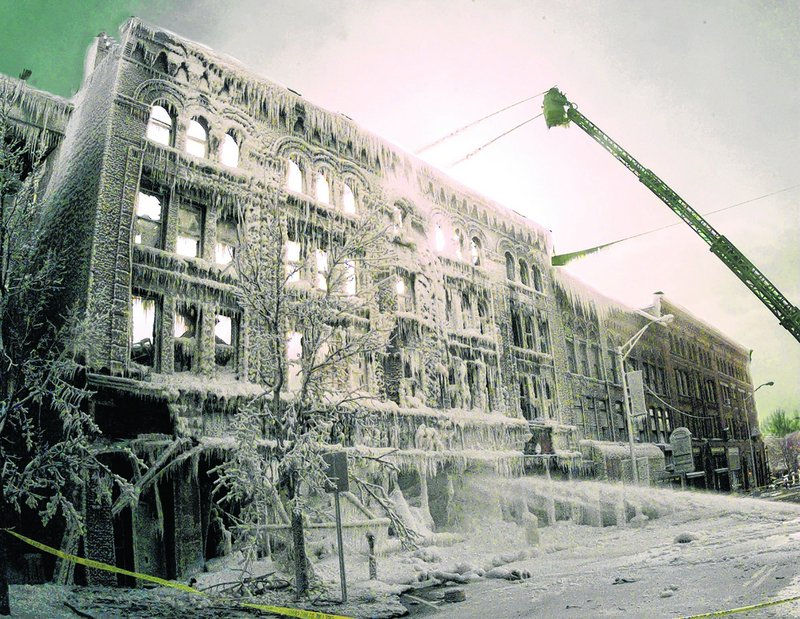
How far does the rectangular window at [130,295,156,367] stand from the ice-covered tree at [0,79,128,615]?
138 cm

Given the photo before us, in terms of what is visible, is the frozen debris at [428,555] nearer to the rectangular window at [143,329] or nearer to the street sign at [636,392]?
the rectangular window at [143,329]

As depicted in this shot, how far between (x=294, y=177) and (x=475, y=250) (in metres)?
10.1

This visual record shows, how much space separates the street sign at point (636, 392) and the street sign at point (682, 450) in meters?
5.98

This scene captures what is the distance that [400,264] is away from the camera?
22.8 m

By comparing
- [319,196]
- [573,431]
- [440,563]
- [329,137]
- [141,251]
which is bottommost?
[440,563]

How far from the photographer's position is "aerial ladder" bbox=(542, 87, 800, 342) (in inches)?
986

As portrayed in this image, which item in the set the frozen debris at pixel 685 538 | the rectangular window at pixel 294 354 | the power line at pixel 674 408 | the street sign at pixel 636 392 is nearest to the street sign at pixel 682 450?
the power line at pixel 674 408

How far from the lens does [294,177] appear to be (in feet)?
65.5

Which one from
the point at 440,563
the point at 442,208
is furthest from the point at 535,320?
the point at 440,563

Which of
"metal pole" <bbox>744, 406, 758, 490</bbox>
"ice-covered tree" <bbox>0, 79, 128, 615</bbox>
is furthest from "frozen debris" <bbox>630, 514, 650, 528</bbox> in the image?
"metal pole" <bbox>744, 406, 758, 490</bbox>

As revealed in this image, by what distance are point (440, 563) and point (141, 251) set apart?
11004mm

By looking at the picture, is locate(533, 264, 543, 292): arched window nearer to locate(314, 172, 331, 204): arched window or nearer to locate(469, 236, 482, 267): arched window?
locate(469, 236, 482, 267): arched window

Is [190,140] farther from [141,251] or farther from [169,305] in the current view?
[169,305]

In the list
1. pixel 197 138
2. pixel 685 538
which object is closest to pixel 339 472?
pixel 197 138
